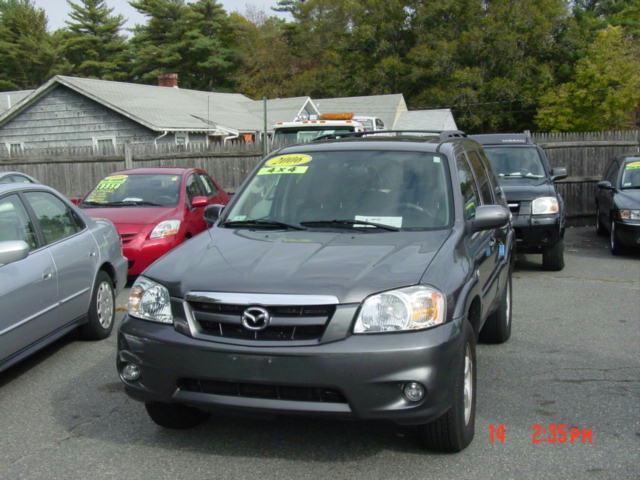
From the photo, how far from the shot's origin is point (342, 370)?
3.59m

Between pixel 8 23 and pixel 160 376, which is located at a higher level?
pixel 8 23

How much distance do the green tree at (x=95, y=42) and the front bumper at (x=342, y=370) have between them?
59712 mm

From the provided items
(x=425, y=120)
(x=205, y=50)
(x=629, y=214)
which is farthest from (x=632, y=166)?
(x=205, y=50)

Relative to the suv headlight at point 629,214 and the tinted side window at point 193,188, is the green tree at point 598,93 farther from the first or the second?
the tinted side window at point 193,188

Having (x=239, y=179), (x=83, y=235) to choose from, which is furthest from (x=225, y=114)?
(x=83, y=235)

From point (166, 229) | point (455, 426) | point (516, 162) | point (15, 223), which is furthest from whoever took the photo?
point (516, 162)

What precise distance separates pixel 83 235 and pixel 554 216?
6.35 meters

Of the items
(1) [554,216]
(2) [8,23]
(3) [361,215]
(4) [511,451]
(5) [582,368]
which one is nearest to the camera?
(4) [511,451]

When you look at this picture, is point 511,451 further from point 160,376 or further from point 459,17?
point 459,17

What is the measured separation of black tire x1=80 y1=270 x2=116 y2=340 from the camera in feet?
22.0

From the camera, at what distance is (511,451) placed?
165 inches

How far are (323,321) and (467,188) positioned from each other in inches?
80.8

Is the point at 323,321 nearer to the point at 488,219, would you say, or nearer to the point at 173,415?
the point at 173,415

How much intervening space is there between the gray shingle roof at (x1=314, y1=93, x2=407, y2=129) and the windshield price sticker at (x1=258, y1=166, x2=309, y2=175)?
116 ft
